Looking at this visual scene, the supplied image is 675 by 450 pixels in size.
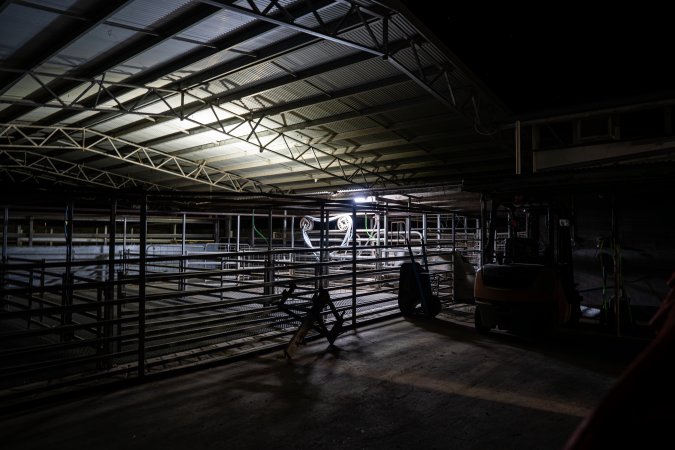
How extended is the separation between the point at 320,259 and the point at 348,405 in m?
3.30

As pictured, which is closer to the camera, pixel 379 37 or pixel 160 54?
pixel 379 37

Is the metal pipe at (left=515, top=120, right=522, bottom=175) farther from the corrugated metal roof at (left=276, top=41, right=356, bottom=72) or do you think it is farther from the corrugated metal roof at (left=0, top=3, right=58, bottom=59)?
the corrugated metal roof at (left=0, top=3, right=58, bottom=59)

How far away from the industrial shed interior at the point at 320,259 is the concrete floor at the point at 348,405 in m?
0.03

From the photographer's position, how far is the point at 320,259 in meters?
7.12

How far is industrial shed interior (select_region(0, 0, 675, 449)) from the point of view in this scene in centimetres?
383

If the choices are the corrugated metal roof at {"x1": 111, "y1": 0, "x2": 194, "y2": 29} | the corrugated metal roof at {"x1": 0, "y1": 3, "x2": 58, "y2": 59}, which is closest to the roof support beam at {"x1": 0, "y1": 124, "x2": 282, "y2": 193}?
the corrugated metal roof at {"x1": 0, "y1": 3, "x2": 58, "y2": 59}

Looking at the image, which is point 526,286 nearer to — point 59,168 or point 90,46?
point 90,46

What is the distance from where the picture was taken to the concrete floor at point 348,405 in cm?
337

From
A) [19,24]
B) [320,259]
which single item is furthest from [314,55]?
[19,24]

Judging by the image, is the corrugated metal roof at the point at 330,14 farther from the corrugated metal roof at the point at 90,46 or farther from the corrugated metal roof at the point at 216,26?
the corrugated metal roof at the point at 90,46

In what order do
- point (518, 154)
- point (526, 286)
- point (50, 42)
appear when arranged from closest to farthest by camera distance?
1. point (526, 286)
2. point (50, 42)
3. point (518, 154)

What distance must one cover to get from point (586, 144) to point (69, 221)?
930 centimetres

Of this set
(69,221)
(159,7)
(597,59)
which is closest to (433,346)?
(69,221)

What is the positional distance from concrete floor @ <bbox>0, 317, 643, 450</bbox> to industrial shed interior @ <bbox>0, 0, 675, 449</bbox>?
0.03 meters
